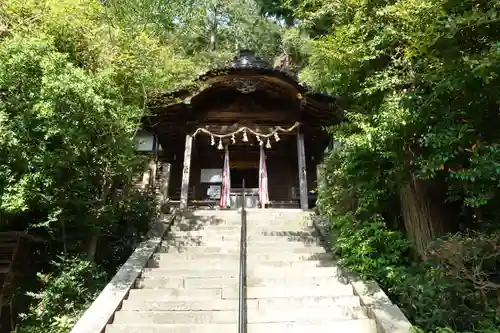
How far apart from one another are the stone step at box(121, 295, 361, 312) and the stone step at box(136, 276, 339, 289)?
1.35 ft

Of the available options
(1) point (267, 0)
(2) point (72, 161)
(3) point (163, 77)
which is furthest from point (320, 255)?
(1) point (267, 0)

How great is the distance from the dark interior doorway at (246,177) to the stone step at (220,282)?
722cm

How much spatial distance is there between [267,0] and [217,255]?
44.9 feet

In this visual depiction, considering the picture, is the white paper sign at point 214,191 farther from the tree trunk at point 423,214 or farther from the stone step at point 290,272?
the tree trunk at point 423,214

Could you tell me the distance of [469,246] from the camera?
4.14 m

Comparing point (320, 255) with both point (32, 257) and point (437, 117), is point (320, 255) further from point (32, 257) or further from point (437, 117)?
point (32, 257)

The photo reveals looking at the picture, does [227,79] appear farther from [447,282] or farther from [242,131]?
[447,282]

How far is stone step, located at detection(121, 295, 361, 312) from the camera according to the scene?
478 cm

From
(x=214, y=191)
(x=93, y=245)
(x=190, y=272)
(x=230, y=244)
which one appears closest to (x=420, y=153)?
(x=230, y=244)

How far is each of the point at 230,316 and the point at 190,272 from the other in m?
1.30

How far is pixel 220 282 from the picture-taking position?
17.6 feet

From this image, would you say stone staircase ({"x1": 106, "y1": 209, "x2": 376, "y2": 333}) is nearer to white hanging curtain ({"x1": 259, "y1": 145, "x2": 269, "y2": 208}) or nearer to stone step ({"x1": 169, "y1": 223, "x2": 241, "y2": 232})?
stone step ({"x1": 169, "y1": 223, "x2": 241, "y2": 232})

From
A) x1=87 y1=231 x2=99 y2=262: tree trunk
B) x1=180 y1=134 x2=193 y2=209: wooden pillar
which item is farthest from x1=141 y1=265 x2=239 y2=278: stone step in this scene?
x1=180 y1=134 x2=193 y2=209: wooden pillar

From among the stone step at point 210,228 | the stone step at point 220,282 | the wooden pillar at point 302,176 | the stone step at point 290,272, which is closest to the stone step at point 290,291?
the stone step at point 220,282
